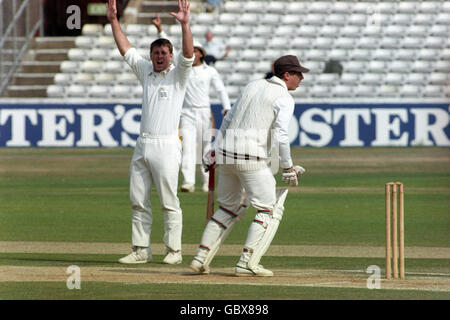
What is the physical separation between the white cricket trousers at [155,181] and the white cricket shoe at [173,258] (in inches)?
1.6

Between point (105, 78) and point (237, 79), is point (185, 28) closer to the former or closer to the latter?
point (237, 79)

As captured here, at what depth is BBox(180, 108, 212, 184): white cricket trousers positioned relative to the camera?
17.5 meters

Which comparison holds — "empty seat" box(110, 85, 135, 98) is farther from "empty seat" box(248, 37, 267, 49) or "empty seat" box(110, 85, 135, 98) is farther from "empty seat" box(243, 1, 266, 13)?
"empty seat" box(243, 1, 266, 13)

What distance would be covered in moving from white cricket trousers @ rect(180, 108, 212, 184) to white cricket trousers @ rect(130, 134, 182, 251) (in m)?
6.89

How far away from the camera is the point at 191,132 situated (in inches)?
688

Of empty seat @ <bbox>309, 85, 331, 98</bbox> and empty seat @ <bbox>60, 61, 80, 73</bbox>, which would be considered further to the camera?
empty seat @ <bbox>60, 61, 80, 73</bbox>

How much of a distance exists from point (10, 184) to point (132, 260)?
9982mm

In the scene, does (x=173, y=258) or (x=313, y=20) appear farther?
(x=313, y=20)

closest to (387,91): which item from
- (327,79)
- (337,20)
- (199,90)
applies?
(327,79)

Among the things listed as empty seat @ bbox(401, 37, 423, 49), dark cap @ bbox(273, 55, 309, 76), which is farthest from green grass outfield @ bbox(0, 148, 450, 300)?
empty seat @ bbox(401, 37, 423, 49)

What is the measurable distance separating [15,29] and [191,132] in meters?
14.9

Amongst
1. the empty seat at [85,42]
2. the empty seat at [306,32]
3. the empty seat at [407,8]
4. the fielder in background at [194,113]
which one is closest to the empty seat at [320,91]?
the empty seat at [306,32]

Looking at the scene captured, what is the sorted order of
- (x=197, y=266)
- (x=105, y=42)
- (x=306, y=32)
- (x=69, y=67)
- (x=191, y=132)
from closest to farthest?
(x=197, y=266)
(x=191, y=132)
(x=306, y=32)
(x=69, y=67)
(x=105, y=42)

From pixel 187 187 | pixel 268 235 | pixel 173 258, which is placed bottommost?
pixel 187 187
